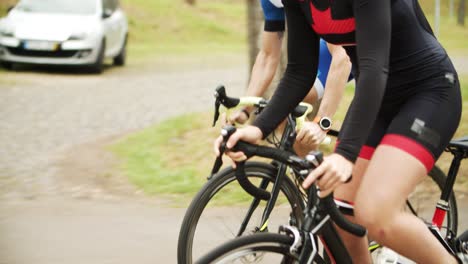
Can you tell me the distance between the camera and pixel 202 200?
402 cm

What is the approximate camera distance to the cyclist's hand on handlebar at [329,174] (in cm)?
264

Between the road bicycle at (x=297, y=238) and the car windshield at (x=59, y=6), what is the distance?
12.9 m

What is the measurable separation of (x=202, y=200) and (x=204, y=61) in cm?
1572

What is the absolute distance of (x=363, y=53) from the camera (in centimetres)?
284

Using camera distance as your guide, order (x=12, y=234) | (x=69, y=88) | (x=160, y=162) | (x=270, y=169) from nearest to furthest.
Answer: (x=270, y=169)
(x=12, y=234)
(x=160, y=162)
(x=69, y=88)

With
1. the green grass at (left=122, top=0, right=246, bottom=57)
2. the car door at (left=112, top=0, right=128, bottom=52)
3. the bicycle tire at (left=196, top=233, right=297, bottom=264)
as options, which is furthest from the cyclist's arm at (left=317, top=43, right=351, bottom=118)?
the green grass at (left=122, top=0, right=246, bottom=57)

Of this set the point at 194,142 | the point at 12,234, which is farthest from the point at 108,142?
the point at 12,234

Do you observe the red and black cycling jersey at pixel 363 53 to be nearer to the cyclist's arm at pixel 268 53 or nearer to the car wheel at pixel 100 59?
the cyclist's arm at pixel 268 53

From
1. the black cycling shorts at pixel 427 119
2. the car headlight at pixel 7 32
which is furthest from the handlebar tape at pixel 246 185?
the car headlight at pixel 7 32

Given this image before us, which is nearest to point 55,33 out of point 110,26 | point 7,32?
point 7,32

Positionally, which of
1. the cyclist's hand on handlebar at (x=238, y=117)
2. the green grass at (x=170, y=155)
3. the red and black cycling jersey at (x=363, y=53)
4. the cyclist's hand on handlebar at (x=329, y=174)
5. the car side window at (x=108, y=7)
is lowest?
the car side window at (x=108, y=7)

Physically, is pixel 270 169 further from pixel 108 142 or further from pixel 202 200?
pixel 108 142

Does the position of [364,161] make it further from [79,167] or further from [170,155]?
[79,167]

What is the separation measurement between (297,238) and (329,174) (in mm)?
321
